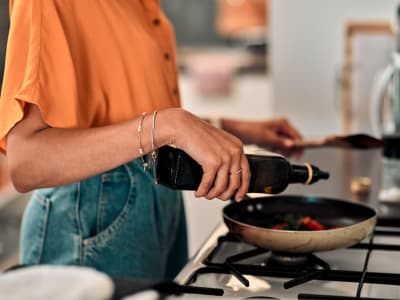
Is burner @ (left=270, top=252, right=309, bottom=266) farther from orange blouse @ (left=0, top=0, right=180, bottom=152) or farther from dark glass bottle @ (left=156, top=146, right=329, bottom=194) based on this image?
orange blouse @ (left=0, top=0, right=180, bottom=152)

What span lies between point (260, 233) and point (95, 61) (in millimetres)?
466

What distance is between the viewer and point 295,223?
128 centimetres

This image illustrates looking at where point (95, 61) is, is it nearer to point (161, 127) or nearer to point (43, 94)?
point (43, 94)

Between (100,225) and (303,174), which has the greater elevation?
(303,174)

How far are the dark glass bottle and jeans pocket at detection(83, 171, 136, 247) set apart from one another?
0.28 metres

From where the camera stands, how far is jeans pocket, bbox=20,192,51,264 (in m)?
1.40

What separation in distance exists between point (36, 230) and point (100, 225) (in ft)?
0.42

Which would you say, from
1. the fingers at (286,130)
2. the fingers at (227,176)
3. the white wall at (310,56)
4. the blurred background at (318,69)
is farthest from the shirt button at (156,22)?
the white wall at (310,56)

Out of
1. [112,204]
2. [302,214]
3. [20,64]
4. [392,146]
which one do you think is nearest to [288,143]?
[392,146]

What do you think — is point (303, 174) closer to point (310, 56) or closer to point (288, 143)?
point (288, 143)

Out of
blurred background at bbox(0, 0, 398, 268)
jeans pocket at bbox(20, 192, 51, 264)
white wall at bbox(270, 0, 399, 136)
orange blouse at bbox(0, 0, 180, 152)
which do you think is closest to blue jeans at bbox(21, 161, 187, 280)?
jeans pocket at bbox(20, 192, 51, 264)

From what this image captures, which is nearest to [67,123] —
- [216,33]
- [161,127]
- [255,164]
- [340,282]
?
[161,127]

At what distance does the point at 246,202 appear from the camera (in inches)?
52.6

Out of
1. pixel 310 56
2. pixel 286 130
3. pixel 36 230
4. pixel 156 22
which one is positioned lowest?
pixel 36 230
